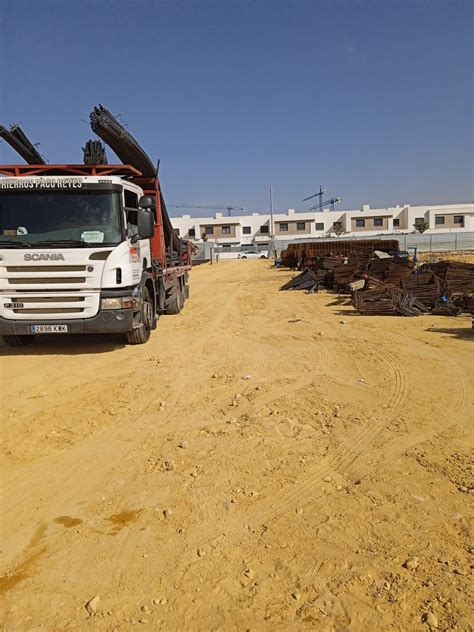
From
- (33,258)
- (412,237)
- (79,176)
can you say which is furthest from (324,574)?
(412,237)

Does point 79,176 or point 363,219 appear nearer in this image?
point 79,176

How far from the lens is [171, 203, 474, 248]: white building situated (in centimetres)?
7956

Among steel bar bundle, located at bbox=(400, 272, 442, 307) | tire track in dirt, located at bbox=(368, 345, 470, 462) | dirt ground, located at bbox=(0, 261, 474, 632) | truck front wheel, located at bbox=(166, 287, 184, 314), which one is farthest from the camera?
truck front wheel, located at bbox=(166, 287, 184, 314)

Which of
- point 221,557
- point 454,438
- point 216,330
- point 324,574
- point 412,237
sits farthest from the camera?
point 412,237

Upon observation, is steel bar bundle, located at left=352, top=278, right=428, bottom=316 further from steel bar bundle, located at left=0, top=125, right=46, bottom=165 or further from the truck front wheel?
steel bar bundle, located at left=0, top=125, right=46, bottom=165

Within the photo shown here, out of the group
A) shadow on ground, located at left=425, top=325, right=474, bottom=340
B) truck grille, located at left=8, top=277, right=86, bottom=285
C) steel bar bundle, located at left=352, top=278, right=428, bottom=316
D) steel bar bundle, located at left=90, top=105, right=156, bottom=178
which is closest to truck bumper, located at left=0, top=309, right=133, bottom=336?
truck grille, located at left=8, top=277, right=86, bottom=285

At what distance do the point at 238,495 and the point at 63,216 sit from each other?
606 centimetres

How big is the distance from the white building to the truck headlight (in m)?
71.8

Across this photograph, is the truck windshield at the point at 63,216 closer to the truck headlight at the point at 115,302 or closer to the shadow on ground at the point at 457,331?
the truck headlight at the point at 115,302

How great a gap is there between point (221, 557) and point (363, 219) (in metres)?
83.3

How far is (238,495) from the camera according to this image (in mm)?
3457

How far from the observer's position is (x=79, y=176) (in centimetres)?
778

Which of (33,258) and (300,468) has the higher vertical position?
(33,258)

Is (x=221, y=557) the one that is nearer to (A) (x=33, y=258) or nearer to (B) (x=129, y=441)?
(B) (x=129, y=441)
